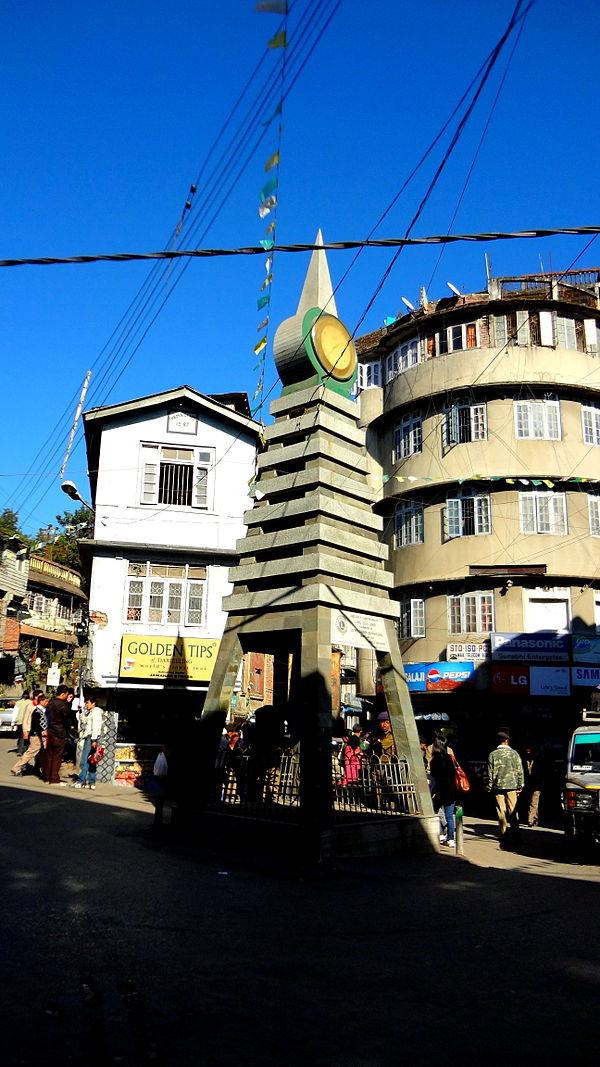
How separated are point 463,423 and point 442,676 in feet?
31.0

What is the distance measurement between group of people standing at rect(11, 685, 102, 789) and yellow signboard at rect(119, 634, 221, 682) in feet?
11.9

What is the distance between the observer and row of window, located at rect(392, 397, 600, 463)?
3056 centimetres

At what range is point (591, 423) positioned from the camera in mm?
31328

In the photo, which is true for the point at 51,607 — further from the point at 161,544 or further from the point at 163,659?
the point at 163,659

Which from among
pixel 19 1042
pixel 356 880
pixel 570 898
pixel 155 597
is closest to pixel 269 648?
pixel 356 880

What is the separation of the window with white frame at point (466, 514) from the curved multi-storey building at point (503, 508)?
0.04 metres

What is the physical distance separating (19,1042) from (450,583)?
27083 mm

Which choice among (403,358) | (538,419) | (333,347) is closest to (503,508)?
(538,419)

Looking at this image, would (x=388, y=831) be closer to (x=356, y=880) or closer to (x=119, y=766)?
(x=356, y=880)

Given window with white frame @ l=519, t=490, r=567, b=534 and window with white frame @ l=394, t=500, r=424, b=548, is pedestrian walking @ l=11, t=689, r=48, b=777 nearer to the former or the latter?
window with white frame @ l=394, t=500, r=424, b=548

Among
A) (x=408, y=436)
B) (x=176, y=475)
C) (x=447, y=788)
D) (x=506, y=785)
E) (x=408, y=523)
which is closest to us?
(x=447, y=788)

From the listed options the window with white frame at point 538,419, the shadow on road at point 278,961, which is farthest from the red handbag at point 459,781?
the window with white frame at point 538,419

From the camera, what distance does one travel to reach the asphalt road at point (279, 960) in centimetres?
507

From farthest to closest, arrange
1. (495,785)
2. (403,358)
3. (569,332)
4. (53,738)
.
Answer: (403,358) < (569,332) < (53,738) < (495,785)
